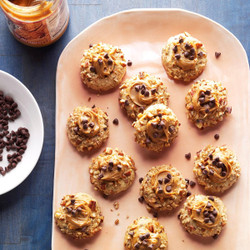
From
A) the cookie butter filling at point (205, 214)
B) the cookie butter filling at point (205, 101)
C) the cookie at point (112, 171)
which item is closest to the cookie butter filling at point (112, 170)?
the cookie at point (112, 171)

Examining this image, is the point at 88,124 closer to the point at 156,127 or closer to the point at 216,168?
the point at 156,127

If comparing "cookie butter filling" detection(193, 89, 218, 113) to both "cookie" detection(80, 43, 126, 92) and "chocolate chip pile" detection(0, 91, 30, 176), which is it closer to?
"cookie" detection(80, 43, 126, 92)

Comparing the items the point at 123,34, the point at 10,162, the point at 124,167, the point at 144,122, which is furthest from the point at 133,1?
the point at 10,162

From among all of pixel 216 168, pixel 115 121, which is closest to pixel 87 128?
pixel 115 121

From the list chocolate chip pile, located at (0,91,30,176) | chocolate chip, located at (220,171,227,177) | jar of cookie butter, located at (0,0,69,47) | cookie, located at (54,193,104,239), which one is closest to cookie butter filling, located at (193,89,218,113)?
chocolate chip, located at (220,171,227,177)

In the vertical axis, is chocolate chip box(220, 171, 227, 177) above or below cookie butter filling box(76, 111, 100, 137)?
below

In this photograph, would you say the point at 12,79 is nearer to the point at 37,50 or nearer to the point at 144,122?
the point at 37,50

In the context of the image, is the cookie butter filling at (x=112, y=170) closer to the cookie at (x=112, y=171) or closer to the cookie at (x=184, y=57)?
the cookie at (x=112, y=171)
